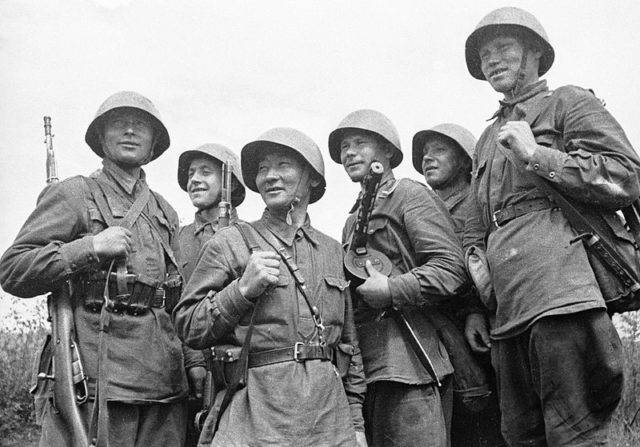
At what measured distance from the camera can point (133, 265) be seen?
5.13m

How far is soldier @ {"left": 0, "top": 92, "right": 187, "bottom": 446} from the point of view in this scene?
4.77 m

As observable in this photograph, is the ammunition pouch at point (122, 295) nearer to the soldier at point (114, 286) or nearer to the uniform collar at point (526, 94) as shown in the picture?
the soldier at point (114, 286)

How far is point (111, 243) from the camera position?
4836 millimetres

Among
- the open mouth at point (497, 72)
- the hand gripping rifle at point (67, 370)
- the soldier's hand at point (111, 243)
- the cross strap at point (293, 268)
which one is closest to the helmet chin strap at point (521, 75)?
the open mouth at point (497, 72)

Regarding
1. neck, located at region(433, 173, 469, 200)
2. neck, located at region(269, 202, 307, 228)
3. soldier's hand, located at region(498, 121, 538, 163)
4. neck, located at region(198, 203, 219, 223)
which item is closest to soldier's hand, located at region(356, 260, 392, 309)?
neck, located at region(269, 202, 307, 228)

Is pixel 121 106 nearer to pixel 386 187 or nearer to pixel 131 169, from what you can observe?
pixel 131 169

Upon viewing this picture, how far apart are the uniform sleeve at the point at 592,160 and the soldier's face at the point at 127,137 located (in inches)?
115

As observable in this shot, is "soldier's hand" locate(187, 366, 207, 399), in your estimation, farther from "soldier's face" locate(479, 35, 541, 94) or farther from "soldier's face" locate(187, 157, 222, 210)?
"soldier's face" locate(479, 35, 541, 94)

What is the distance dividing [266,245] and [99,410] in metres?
1.49

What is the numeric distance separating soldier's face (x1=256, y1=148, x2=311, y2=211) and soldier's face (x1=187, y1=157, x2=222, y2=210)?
7.80ft

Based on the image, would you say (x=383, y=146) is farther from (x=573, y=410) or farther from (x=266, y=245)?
(x=573, y=410)

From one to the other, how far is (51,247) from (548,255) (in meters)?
3.19

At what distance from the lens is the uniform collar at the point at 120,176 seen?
5.47 metres

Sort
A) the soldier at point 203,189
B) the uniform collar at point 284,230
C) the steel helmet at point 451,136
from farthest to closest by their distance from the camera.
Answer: the soldier at point 203,189 → the steel helmet at point 451,136 → the uniform collar at point 284,230
